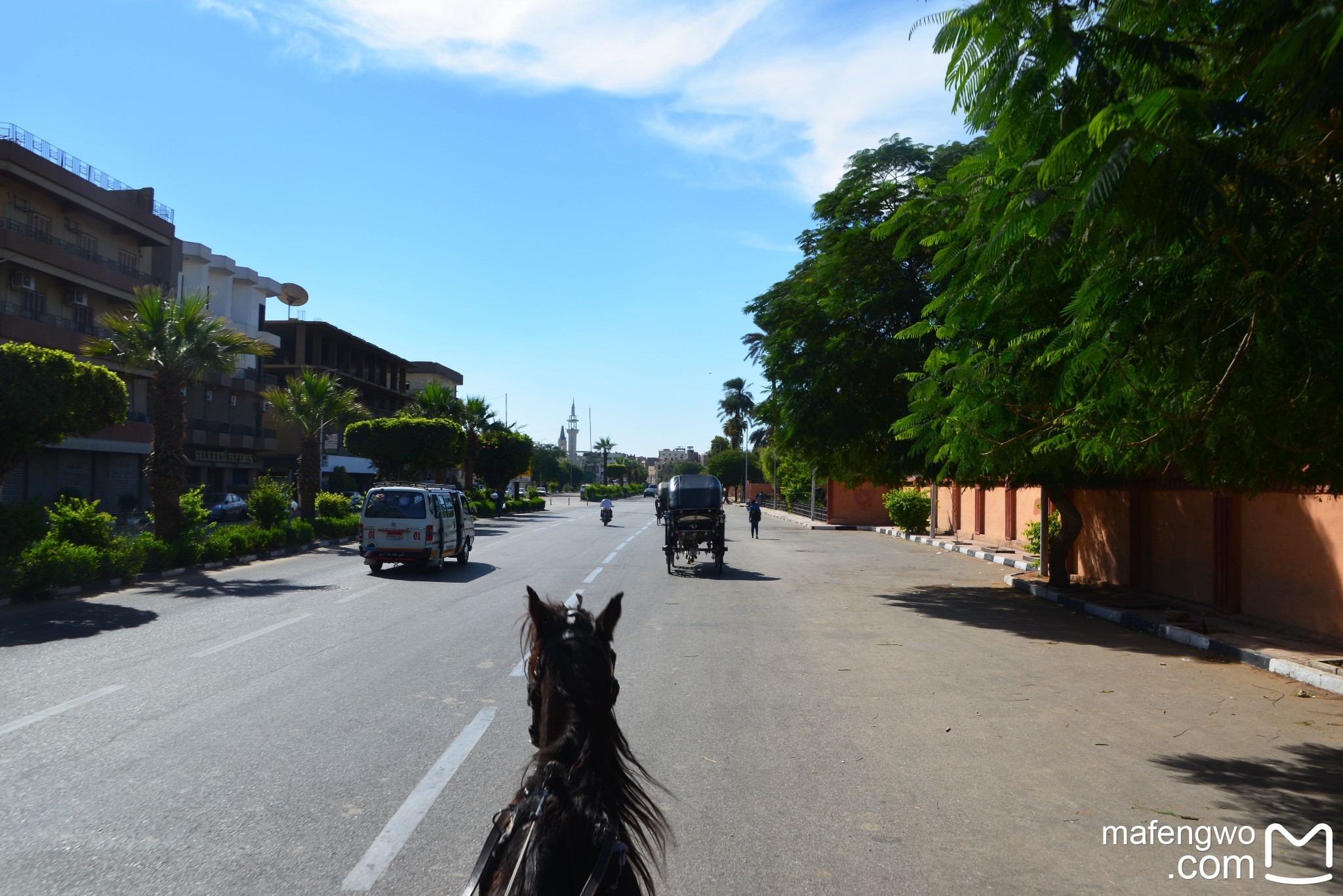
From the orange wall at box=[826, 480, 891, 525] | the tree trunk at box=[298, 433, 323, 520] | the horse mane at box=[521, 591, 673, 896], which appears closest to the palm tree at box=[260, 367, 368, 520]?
the tree trunk at box=[298, 433, 323, 520]

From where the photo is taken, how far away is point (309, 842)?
429 centimetres

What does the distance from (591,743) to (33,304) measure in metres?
40.2

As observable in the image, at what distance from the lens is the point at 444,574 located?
1909 centimetres

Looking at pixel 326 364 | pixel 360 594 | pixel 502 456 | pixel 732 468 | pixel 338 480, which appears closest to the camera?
pixel 360 594

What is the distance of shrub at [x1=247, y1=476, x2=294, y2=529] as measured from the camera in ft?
81.0

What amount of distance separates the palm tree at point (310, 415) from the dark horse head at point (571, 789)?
2916cm

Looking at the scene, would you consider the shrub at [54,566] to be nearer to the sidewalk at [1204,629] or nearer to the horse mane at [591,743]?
the horse mane at [591,743]

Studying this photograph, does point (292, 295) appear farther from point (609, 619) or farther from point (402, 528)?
point (609, 619)

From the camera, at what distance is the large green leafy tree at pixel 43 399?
13883 mm

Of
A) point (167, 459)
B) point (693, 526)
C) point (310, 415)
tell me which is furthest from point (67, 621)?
point (310, 415)

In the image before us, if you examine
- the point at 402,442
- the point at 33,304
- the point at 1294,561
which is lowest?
the point at 1294,561

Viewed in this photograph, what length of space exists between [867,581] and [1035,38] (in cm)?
1595

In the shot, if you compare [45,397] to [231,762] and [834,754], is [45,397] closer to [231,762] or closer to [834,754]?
[231,762]

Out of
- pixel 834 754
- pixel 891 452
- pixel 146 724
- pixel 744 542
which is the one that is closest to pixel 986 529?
pixel 744 542
